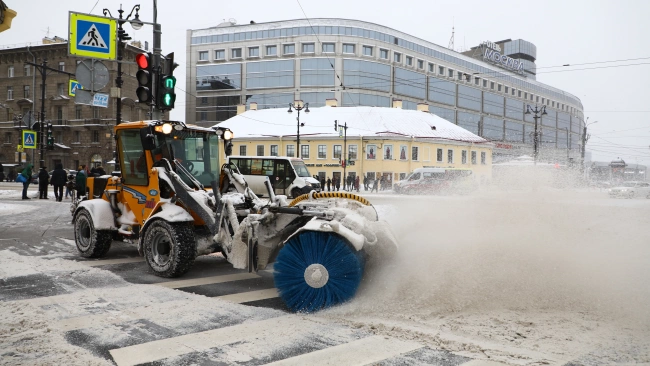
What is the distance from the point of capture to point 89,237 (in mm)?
8641

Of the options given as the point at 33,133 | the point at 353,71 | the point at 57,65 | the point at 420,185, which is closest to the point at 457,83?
the point at 353,71

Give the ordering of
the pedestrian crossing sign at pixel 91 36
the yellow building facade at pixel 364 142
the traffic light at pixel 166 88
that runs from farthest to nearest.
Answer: the yellow building facade at pixel 364 142
the pedestrian crossing sign at pixel 91 36
the traffic light at pixel 166 88

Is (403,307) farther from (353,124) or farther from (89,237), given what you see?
(353,124)

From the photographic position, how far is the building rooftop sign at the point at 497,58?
9100 cm

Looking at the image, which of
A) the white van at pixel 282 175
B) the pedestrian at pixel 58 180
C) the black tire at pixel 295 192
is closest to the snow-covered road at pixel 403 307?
the pedestrian at pixel 58 180

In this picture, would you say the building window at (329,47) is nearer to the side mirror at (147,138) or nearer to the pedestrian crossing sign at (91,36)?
the pedestrian crossing sign at (91,36)

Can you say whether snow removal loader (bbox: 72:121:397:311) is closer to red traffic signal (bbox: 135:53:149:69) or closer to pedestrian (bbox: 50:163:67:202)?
red traffic signal (bbox: 135:53:149:69)

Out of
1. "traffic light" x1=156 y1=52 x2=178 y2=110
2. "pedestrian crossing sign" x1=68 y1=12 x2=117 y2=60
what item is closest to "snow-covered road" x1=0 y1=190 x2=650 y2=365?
"traffic light" x1=156 y1=52 x2=178 y2=110

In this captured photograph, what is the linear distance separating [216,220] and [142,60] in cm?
498

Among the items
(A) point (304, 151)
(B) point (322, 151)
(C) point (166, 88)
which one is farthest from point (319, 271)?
(A) point (304, 151)

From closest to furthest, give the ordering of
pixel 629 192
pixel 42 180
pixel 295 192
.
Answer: pixel 42 180 < pixel 295 192 < pixel 629 192

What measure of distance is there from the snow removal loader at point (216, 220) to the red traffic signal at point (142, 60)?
7.87 ft

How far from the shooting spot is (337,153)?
49406mm

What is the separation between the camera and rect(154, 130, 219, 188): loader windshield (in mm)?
7512
